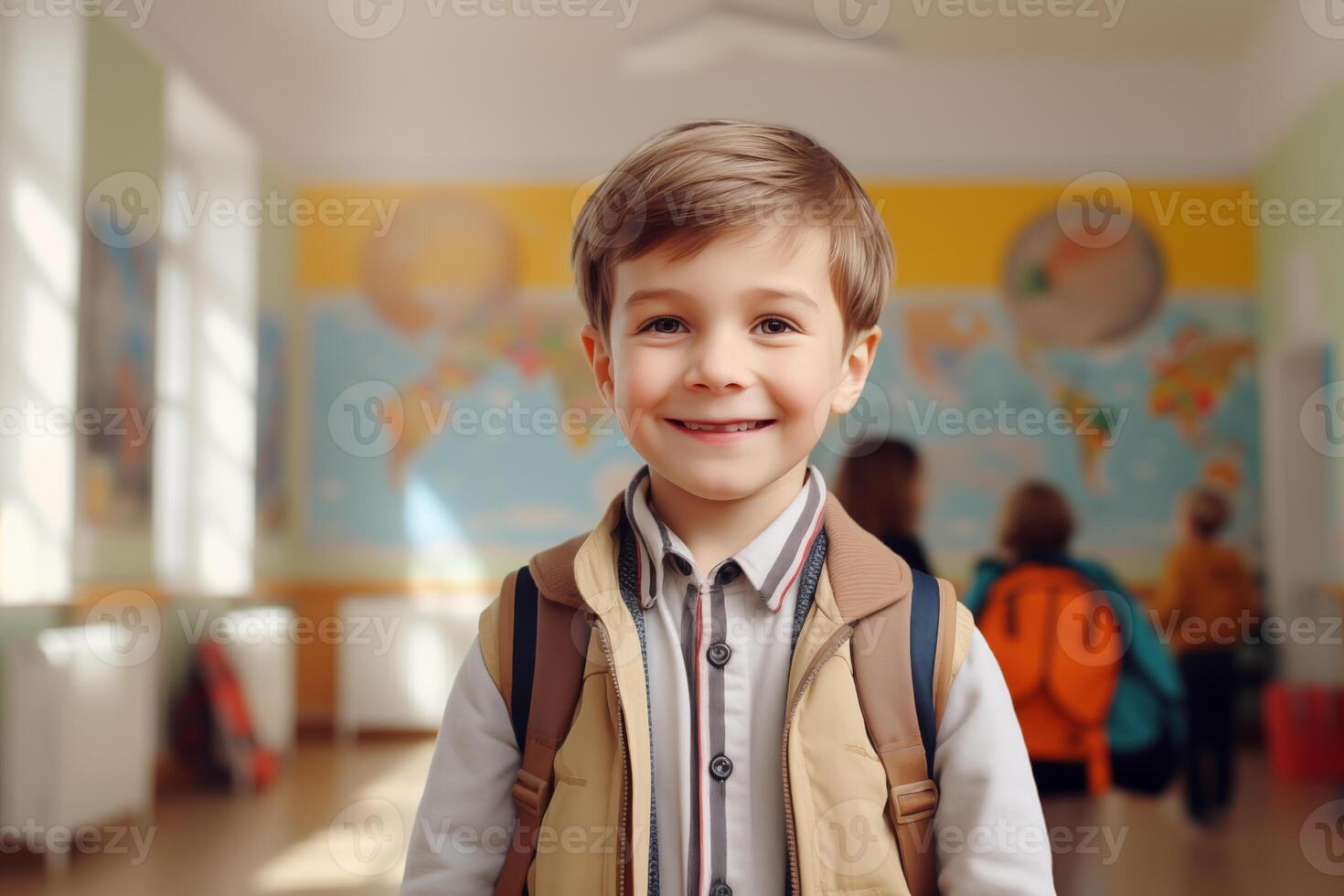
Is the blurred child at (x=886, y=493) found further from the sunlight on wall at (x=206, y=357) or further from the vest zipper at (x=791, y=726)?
the sunlight on wall at (x=206, y=357)

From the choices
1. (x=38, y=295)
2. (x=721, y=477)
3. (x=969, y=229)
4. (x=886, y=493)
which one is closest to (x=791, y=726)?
(x=721, y=477)

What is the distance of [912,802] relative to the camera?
0.72 metres

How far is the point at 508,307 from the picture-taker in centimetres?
568

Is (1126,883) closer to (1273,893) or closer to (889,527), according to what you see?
(1273,893)

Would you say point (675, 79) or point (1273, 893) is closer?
point (1273, 893)

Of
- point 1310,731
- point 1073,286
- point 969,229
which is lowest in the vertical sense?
point 1310,731

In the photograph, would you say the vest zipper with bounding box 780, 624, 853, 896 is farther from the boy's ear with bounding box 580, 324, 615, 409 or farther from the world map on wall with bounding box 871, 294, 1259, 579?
the world map on wall with bounding box 871, 294, 1259, 579

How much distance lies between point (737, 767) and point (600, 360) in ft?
0.98

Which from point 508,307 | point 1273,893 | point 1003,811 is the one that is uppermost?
point 508,307

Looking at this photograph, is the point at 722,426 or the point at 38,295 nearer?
the point at 722,426

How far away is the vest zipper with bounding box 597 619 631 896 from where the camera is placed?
70 centimetres

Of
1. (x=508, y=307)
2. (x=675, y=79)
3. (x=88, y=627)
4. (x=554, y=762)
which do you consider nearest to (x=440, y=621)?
(x=508, y=307)

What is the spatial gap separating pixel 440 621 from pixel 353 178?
2.35 m

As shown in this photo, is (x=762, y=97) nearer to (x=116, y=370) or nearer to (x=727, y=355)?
(x=116, y=370)
